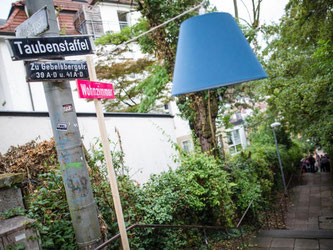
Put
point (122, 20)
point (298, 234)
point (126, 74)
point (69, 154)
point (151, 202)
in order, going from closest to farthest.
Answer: point (69, 154) → point (151, 202) → point (298, 234) → point (126, 74) → point (122, 20)

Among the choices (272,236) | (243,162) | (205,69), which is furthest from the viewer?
(243,162)

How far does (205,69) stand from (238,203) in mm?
6806

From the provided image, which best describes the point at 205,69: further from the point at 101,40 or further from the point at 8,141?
the point at 101,40

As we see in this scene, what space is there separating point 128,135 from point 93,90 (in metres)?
5.35

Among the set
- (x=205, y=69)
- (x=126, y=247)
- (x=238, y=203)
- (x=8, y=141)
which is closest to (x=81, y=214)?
(x=126, y=247)

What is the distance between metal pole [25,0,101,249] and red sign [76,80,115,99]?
14.3 inches

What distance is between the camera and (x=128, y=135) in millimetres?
7379

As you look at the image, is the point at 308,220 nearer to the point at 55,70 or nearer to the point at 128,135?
the point at 128,135

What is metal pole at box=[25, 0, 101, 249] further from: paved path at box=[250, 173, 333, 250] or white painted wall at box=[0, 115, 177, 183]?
paved path at box=[250, 173, 333, 250]

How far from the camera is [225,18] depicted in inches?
59.4

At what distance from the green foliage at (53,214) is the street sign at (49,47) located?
1.79 metres

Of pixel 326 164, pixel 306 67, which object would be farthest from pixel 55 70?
pixel 326 164

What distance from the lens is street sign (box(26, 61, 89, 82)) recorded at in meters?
2.01

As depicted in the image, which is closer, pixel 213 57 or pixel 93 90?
pixel 213 57
